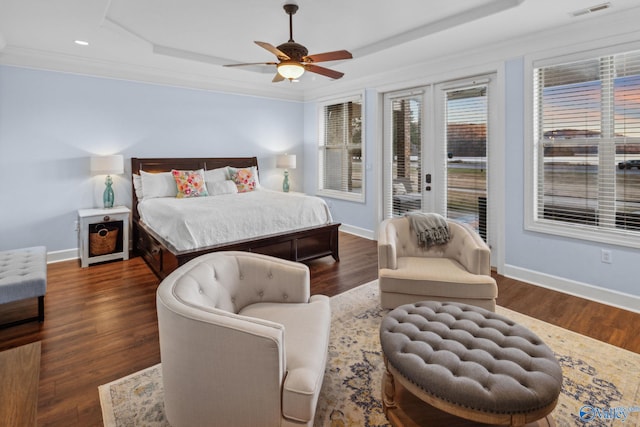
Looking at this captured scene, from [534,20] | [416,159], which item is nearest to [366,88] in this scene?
[416,159]

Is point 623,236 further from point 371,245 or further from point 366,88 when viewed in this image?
point 366,88

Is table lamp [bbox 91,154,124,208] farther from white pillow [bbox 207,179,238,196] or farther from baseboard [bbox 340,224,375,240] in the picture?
baseboard [bbox 340,224,375,240]

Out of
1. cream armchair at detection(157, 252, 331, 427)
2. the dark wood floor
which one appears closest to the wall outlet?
the dark wood floor

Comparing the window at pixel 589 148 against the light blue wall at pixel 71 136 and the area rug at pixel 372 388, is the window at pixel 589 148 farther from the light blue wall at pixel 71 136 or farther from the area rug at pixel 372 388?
the light blue wall at pixel 71 136

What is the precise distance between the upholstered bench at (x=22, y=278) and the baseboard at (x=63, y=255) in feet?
4.41

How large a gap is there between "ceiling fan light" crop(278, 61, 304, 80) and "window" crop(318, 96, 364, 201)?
2.77 meters

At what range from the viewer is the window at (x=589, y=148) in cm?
308

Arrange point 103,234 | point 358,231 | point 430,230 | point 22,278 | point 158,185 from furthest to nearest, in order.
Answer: point 358,231
point 158,185
point 103,234
point 430,230
point 22,278

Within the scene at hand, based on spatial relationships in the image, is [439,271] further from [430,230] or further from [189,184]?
[189,184]

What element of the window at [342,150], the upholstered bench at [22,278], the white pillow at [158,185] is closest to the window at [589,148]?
the window at [342,150]

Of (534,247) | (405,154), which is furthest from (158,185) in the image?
(534,247)

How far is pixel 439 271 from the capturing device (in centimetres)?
282

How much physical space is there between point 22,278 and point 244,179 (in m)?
3.12

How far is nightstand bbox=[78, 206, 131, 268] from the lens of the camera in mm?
4293
